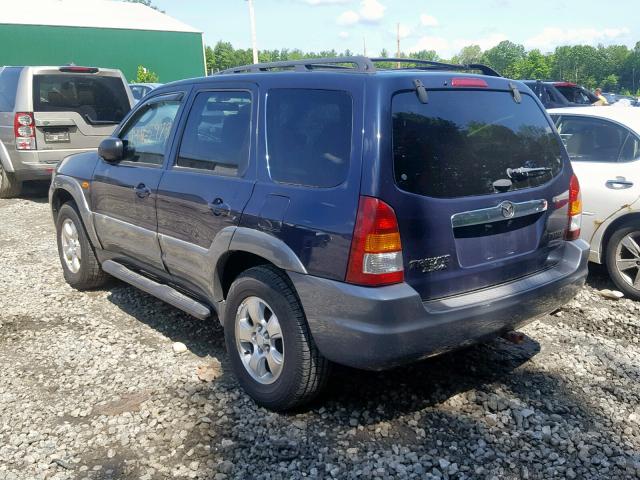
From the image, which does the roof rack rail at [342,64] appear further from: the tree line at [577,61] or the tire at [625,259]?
the tree line at [577,61]

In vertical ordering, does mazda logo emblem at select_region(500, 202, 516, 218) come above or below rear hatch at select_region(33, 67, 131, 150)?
below

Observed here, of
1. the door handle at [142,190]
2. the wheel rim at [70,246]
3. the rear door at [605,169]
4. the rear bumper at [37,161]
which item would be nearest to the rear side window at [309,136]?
the door handle at [142,190]

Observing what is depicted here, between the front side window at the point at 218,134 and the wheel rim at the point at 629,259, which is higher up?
the front side window at the point at 218,134

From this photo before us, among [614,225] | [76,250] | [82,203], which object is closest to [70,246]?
[76,250]

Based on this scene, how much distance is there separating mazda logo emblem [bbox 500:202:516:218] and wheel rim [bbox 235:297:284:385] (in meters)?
1.31

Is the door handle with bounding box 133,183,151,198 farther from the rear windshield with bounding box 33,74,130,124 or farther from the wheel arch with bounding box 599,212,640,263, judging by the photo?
the rear windshield with bounding box 33,74,130,124

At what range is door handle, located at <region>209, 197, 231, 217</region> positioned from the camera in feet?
11.4

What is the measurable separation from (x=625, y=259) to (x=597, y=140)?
1.15 meters

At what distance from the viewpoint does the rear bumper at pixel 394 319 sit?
2.80m

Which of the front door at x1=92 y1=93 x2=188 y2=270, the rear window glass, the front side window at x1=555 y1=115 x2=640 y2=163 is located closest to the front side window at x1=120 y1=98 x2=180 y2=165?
the front door at x1=92 y1=93 x2=188 y2=270

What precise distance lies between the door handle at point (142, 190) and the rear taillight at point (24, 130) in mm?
5563

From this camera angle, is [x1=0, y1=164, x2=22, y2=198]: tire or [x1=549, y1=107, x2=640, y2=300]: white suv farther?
[x1=0, y1=164, x2=22, y2=198]: tire

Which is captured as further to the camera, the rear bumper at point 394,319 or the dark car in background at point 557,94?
the dark car in background at point 557,94

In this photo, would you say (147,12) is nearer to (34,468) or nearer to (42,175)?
(42,175)
